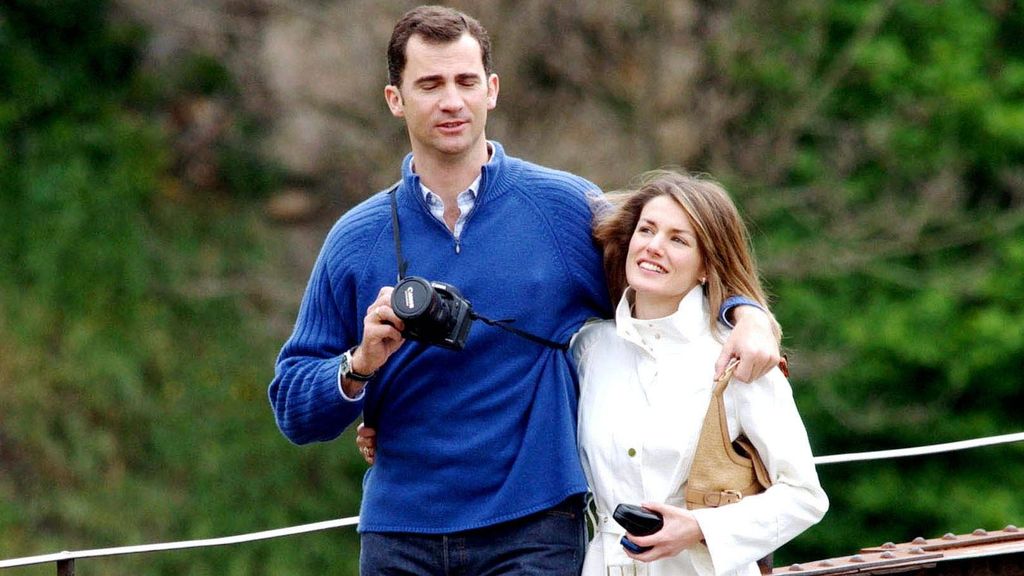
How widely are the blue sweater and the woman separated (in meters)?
0.07

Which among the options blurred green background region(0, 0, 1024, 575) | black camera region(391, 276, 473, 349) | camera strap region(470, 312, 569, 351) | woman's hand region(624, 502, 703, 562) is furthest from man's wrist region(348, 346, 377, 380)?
blurred green background region(0, 0, 1024, 575)

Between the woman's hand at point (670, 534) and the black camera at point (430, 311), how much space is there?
0.44m

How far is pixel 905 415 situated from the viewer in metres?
10.8

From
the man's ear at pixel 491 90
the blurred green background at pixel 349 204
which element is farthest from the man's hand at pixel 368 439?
the blurred green background at pixel 349 204

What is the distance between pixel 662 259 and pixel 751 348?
26 cm

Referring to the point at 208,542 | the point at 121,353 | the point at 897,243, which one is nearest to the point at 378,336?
the point at 208,542

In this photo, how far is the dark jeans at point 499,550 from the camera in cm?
304

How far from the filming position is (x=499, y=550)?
306 cm

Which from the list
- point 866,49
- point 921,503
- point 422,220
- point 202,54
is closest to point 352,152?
point 202,54

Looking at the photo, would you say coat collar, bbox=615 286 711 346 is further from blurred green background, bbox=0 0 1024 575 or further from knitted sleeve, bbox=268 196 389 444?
blurred green background, bbox=0 0 1024 575

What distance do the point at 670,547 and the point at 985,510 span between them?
8.25m

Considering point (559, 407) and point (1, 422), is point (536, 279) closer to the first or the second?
point (559, 407)

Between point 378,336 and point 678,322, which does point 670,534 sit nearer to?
point 678,322

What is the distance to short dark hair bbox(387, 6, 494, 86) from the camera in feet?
10.5
